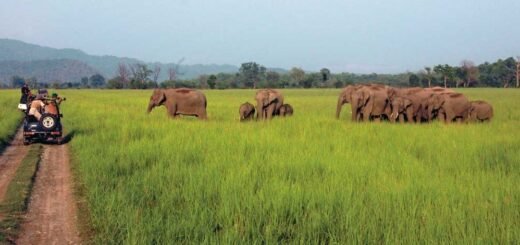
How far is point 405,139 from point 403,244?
8.05m

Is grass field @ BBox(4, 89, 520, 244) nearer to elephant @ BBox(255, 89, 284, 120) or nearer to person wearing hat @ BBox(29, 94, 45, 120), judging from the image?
person wearing hat @ BBox(29, 94, 45, 120)

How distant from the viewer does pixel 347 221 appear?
16.3 ft

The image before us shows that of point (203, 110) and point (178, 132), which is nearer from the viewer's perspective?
point (178, 132)

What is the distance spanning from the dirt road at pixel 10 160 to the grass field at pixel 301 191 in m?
1.16

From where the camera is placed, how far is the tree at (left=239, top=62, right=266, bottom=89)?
117 meters

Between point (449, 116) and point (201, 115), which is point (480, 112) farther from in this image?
point (201, 115)

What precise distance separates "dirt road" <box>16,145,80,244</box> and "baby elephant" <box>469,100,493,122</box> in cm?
1696

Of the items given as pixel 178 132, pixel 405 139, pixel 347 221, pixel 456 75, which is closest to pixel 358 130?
pixel 405 139

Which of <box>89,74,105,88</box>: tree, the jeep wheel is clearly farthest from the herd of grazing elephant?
<box>89,74,105,88</box>: tree

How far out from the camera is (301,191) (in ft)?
20.0

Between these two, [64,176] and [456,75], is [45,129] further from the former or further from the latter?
[456,75]

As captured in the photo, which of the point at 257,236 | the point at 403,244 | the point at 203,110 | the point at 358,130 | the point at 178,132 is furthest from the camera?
the point at 203,110

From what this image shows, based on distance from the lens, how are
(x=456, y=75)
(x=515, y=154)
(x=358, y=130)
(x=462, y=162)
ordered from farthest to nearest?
(x=456, y=75) → (x=358, y=130) → (x=515, y=154) → (x=462, y=162)

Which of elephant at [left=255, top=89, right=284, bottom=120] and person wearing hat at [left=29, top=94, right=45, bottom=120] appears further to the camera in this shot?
elephant at [left=255, top=89, right=284, bottom=120]
